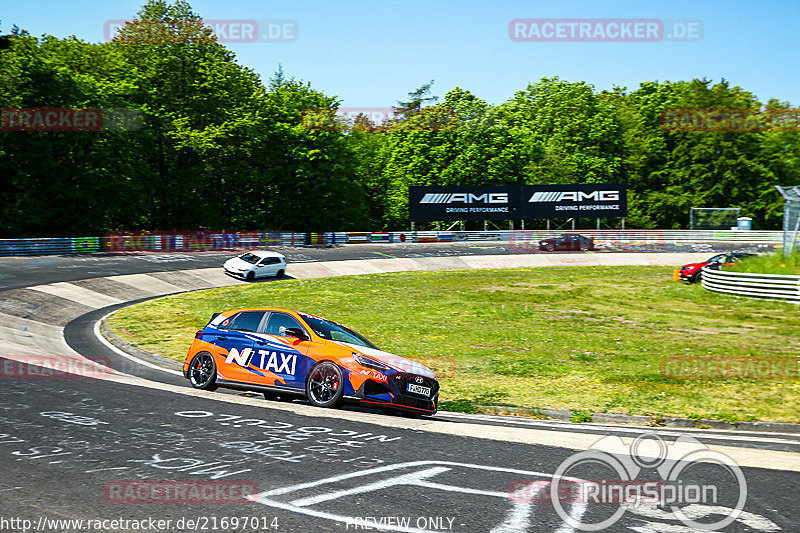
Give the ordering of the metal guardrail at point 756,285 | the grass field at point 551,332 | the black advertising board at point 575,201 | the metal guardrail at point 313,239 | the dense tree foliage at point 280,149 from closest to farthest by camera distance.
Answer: the grass field at point 551,332, the metal guardrail at point 756,285, the metal guardrail at point 313,239, the dense tree foliage at point 280,149, the black advertising board at point 575,201

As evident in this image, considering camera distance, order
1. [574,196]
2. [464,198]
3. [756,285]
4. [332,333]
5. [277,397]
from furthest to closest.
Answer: [574,196] → [464,198] → [756,285] → [277,397] → [332,333]

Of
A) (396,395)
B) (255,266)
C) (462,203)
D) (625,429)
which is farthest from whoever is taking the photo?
(462,203)

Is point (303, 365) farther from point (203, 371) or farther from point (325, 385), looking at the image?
point (203, 371)

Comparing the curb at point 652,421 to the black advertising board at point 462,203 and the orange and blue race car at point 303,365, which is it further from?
the black advertising board at point 462,203

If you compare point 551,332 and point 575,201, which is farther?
point 575,201

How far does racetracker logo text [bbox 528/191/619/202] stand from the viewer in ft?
215

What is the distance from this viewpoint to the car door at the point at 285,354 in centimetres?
1178

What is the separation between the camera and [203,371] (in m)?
13.3

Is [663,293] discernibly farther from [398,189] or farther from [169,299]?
[398,189]

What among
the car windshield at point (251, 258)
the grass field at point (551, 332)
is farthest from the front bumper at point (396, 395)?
the car windshield at point (251, 258)

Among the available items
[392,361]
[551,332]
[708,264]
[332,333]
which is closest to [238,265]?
[551,332]

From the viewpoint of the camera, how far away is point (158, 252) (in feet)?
159

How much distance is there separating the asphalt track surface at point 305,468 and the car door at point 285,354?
1.72 feet

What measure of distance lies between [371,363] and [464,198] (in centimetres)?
5388
